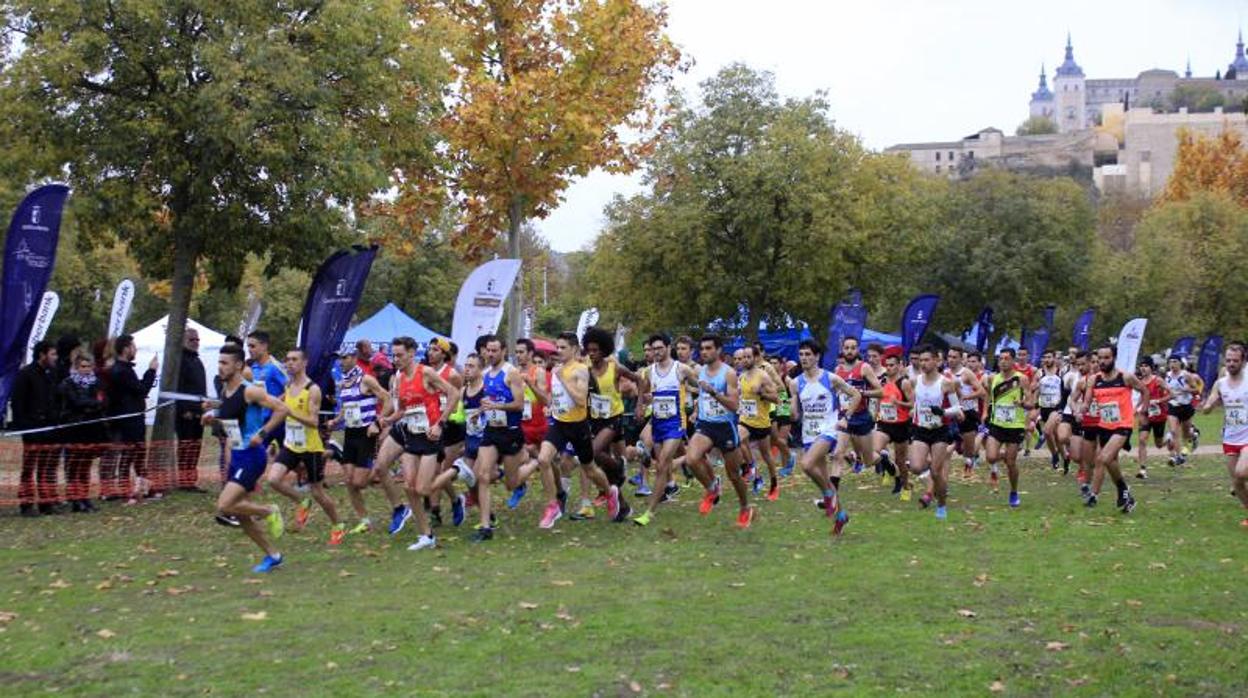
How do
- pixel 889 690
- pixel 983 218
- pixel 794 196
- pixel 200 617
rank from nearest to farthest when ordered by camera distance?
1. pixel 889 690
2. pixel 200 617
3. pixel 794 196
4. pixel 983 218

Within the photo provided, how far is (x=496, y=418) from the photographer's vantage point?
13219 millimetres

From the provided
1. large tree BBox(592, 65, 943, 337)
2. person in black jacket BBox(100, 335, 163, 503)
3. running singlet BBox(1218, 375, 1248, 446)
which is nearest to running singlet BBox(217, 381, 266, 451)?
person in black jacket BBox(100, 335, 163, 503)

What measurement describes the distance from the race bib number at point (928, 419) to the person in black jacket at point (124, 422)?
950cm

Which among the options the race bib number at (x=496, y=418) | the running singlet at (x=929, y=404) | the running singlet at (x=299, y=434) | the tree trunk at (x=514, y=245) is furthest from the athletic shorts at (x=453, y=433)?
the tree trunk at (x=514, y=245)

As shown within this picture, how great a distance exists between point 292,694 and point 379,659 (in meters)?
0.86

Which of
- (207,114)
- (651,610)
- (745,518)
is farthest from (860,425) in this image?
(207,114)

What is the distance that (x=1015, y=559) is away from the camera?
38.2 feet

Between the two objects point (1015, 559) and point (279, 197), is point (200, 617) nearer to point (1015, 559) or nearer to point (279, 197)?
point (1015, 559)

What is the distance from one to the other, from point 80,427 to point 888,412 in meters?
9.81

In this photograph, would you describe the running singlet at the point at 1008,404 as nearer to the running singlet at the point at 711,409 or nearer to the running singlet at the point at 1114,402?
the running singlet at the point at 1114,402

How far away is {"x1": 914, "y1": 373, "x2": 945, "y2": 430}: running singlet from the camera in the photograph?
15023 millimetres

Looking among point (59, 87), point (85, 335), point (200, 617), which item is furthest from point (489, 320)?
point (85, 335)

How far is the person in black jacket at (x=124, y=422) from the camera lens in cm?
1717

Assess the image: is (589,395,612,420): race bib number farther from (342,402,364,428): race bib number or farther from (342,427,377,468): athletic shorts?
(342,402,364,428): race bib number
